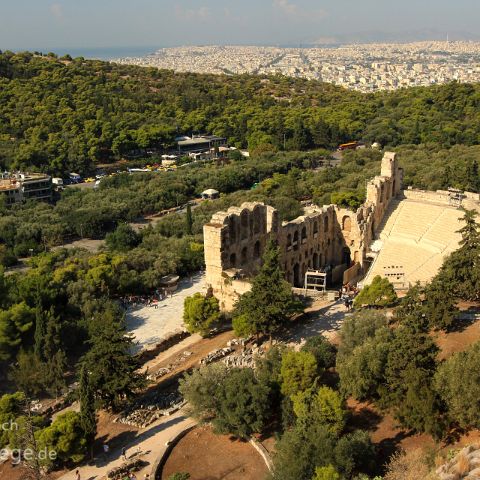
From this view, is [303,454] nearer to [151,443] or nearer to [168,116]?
[151,443]

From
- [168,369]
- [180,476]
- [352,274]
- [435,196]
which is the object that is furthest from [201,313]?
[435,196]

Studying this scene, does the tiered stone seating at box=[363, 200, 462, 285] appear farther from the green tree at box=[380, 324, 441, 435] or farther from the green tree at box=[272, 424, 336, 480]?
the green tree at box=[272, 424, 336, 480]

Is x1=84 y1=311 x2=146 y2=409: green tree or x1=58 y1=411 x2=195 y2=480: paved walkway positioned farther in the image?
x1=84 y1=311 x2=146 y2=409: green tree

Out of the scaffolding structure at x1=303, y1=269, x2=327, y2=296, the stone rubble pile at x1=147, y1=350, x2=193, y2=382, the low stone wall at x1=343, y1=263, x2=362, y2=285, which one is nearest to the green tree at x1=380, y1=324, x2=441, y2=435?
the stone rubble pile at x1=147, y1=350, x2=193, y2=382

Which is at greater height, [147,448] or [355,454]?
[355,454]

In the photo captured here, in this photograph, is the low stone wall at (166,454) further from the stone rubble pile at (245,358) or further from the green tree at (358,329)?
the green tree at (358,329)

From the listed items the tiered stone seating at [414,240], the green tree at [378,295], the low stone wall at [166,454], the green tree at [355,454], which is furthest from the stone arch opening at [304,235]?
the green tree at [355,454]
